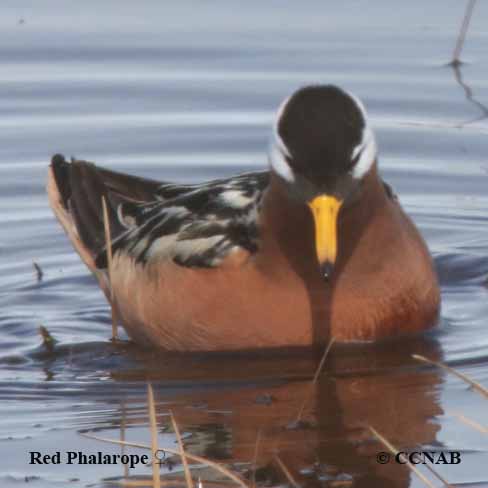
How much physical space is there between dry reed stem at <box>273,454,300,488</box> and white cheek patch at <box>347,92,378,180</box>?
192 cm

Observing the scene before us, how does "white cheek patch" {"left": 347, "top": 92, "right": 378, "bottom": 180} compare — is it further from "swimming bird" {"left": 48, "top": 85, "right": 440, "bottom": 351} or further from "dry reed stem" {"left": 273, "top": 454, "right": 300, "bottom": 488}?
"dry reed stem" {"left": 273, "top": 454, "right": 300, "bottom": 488}

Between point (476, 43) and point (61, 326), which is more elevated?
point (476, 43)

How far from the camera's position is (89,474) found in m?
7.61

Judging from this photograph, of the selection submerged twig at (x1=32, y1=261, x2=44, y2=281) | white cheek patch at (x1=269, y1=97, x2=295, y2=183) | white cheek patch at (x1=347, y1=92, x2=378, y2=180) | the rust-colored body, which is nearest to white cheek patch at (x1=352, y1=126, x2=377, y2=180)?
white cheek patch at (x1=347, y1=92, x2=378, y2=180)

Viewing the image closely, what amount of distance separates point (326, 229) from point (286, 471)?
2.06 metres

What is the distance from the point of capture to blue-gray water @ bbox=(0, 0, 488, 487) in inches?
326

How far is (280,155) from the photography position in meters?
9.06

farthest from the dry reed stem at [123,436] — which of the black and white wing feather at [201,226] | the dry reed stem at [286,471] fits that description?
the black and white wing feather at [201,226]

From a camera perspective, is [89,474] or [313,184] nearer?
[89,474]

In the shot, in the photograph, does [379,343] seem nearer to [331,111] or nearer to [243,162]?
[331,111]

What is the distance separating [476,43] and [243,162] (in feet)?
10.7

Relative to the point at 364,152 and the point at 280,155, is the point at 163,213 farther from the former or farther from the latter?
the point at 364,152

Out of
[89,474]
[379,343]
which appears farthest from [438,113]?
[89,474]

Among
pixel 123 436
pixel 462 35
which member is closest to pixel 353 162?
pixel 123 436
